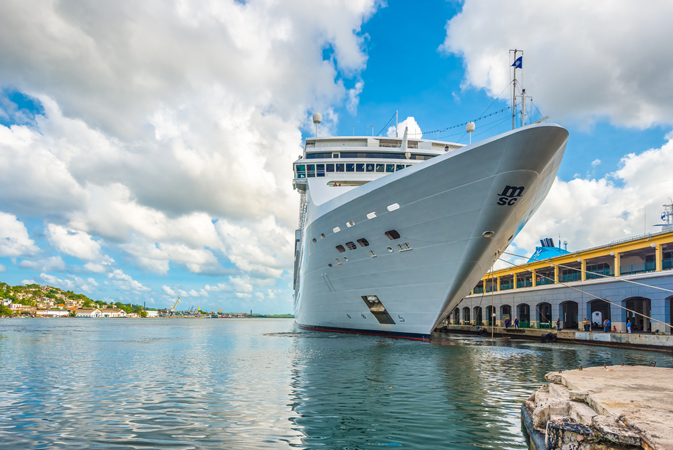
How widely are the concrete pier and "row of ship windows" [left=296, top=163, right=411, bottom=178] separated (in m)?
19.0

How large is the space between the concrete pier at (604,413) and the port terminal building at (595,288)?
1258 cm

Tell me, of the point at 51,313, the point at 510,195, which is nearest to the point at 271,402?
the point at 510,195

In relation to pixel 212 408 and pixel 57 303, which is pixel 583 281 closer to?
pixel 212 408

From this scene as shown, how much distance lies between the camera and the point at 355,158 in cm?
2648

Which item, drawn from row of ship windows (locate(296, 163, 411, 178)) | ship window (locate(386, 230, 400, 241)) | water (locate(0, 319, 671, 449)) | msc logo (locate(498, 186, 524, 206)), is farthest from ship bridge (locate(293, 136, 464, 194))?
water (locate(0, 319, 671, 449))

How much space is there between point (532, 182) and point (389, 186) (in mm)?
5127

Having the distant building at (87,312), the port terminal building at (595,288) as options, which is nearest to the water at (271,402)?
the port terminal building at (595,288)

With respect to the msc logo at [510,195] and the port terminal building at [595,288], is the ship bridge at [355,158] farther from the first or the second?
the msc logo at [510,195]

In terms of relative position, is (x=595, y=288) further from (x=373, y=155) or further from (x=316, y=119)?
(x=316, y=119)

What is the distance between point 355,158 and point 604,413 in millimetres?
22667

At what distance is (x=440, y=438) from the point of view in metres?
6.11

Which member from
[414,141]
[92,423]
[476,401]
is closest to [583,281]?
[414,141]

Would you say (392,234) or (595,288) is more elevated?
(392,234)

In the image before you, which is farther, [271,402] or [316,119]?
[316,119]
